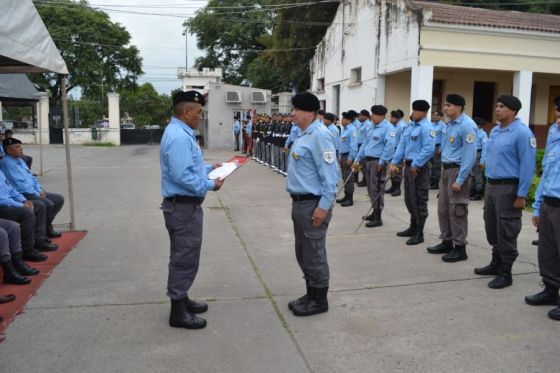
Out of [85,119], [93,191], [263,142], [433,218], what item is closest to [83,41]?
[85,119]

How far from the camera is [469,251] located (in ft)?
20.5

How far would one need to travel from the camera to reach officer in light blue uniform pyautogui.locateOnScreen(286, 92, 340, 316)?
403cm

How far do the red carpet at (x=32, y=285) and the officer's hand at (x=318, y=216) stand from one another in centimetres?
261

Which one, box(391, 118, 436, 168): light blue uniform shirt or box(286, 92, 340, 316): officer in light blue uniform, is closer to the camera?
box(286, 92, 340, 316): officer in light blue uniform

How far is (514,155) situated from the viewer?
4836mm

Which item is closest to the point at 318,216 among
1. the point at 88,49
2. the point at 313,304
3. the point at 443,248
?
the point at 313,304

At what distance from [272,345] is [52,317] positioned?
1967mm

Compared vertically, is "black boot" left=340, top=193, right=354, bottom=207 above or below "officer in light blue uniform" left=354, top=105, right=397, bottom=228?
below

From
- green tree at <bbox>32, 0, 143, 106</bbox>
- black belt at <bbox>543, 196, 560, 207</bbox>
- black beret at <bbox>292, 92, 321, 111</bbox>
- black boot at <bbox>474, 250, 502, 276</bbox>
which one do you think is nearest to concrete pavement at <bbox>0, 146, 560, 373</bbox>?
black boot at <bbox>474, 250, 502, 276</bbox>

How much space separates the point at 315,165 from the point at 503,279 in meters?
2.41

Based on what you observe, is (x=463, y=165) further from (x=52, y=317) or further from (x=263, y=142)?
(x=263, y=142)

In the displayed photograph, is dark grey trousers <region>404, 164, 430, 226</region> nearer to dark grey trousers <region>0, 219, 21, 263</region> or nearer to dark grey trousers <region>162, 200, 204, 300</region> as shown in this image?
dark grey trousers <region>162, 200, 204, 300</region>

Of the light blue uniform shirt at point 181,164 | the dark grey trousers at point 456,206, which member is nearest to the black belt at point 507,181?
the dark grey trousers at point 456,206

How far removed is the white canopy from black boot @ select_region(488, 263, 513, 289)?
17.1 feet
